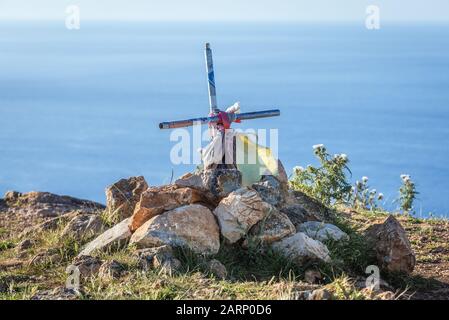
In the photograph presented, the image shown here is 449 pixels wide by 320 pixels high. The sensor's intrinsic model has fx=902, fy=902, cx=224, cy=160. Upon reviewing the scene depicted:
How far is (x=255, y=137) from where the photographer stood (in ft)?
26.8

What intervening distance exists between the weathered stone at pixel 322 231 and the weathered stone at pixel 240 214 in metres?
0.61

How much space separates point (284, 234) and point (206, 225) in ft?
2.22

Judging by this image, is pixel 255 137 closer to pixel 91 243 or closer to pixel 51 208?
pixel 91 243

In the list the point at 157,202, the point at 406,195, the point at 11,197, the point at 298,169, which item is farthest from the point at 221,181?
the point at 406,195

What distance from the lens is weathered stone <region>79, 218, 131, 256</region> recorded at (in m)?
7.79

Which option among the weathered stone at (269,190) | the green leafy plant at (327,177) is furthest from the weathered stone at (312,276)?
the green leafy plant at (327,177)

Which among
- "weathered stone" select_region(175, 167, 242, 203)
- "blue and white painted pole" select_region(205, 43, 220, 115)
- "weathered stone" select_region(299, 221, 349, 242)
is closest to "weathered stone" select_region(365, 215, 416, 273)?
"weathered stone" select_region(299, 221, 349, 242)

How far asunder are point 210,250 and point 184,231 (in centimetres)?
27

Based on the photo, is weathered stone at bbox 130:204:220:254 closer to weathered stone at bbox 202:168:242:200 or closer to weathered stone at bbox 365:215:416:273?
weathered stone at bbox 202:168:242:200

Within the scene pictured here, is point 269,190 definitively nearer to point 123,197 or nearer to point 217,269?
point 217,269

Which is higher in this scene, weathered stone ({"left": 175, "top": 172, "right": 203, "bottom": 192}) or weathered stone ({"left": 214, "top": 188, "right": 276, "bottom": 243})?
weathered stone ({"left": 175, "top": 172, "right": 203, "bottom": 192})

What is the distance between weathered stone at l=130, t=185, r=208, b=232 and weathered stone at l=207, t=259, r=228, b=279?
84 cm

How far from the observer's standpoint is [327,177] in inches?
428
